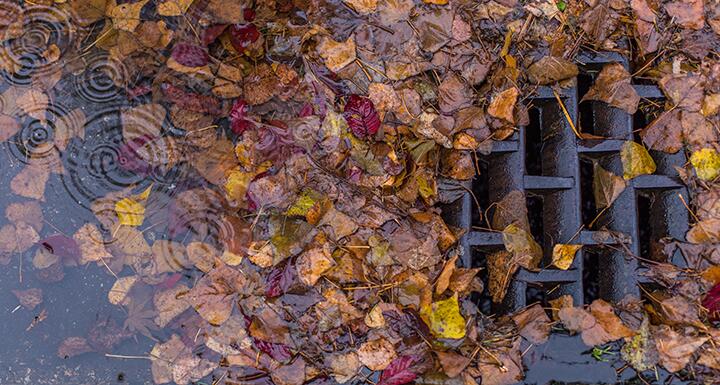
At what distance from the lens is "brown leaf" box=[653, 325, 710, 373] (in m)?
1.71

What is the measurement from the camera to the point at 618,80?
70.9 inches

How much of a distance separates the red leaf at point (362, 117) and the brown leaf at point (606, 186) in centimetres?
73

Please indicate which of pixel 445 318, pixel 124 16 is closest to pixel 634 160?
pixel 445 318

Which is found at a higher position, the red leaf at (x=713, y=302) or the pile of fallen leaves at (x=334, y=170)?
the pile of fallen leaves at (x=334, y=170)

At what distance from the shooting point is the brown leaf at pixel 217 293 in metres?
1.73

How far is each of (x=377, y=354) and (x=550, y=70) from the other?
104 cm

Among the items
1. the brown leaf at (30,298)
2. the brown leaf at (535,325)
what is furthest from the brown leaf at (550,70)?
the brown leaf at (30,298)

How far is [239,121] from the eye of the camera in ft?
5.94

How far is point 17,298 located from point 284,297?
2.70 ft

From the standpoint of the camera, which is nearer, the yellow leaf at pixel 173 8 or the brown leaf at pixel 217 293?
the brown leaf at pixel 217 293

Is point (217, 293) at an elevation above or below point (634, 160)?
below

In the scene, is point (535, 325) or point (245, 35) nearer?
point (535, 325)

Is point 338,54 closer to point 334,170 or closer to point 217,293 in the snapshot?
point 334,170

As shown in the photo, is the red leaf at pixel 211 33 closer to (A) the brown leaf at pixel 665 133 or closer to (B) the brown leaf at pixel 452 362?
(B) the brown leaf at pixel 452 362
